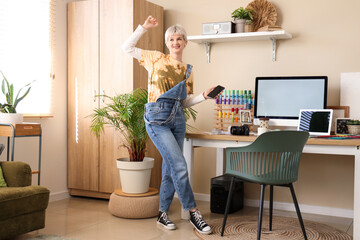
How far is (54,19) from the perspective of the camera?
416 centimetres

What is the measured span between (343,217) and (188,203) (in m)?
1.45

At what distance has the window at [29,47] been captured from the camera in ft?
12.3

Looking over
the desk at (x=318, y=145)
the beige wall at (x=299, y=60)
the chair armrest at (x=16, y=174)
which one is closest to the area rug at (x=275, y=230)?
the desk at (x=318, y=145)

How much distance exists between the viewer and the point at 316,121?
3.35 metres

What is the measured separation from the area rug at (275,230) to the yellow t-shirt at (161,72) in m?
1.06

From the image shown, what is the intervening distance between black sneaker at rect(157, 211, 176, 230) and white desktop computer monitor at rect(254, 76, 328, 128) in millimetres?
1104

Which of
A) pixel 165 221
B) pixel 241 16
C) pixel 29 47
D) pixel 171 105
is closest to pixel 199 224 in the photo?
pixel 165 221

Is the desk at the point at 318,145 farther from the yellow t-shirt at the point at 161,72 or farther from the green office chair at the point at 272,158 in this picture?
the yellow t-shirt at the point at 161,72

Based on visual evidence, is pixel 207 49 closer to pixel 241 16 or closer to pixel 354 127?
pixel 241 16

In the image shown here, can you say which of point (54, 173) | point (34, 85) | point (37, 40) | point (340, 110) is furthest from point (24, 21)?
point (340, 110)

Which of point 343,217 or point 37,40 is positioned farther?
point 37,40

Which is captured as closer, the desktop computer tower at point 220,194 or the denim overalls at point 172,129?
the denim overalls at point 172,129

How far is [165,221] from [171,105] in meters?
0.86

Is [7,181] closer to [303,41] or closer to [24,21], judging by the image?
[24,21]
